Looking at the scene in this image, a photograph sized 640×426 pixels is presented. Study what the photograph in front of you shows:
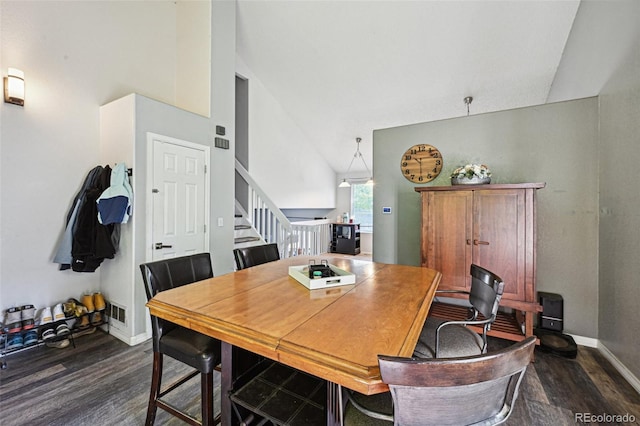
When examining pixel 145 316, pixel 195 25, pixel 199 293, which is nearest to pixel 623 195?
pixel 199 293

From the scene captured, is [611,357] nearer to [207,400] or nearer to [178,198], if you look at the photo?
[207,400]

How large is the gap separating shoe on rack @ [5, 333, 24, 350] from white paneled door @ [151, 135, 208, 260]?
1.24m

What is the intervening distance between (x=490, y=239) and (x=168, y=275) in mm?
2795

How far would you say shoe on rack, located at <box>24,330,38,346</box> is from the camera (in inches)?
96.6

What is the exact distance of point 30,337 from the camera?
2.46 meters

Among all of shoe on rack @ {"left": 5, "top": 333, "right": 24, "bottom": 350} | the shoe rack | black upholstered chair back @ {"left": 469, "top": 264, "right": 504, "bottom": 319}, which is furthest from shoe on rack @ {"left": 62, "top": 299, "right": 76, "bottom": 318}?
black upholstered chair back @ {"left": 469, "top": 264, "right": 504, "bottom": 319}

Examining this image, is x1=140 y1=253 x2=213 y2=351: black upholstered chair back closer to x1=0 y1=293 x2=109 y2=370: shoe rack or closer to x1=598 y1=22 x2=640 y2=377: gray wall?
x1=0 y1=293 x2=109 y2=370: shoe rack

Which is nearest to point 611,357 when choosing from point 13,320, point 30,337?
point 30,337

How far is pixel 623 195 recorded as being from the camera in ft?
7.39

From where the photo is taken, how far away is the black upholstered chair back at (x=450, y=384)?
2.35 feet

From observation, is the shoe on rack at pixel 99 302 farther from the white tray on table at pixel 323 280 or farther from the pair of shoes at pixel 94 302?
the white tray on table at pixel 323 280

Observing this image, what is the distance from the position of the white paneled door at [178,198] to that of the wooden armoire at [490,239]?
258cm

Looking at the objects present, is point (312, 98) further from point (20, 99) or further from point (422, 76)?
point (20, 99)

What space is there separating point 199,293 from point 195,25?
12.1 feet
